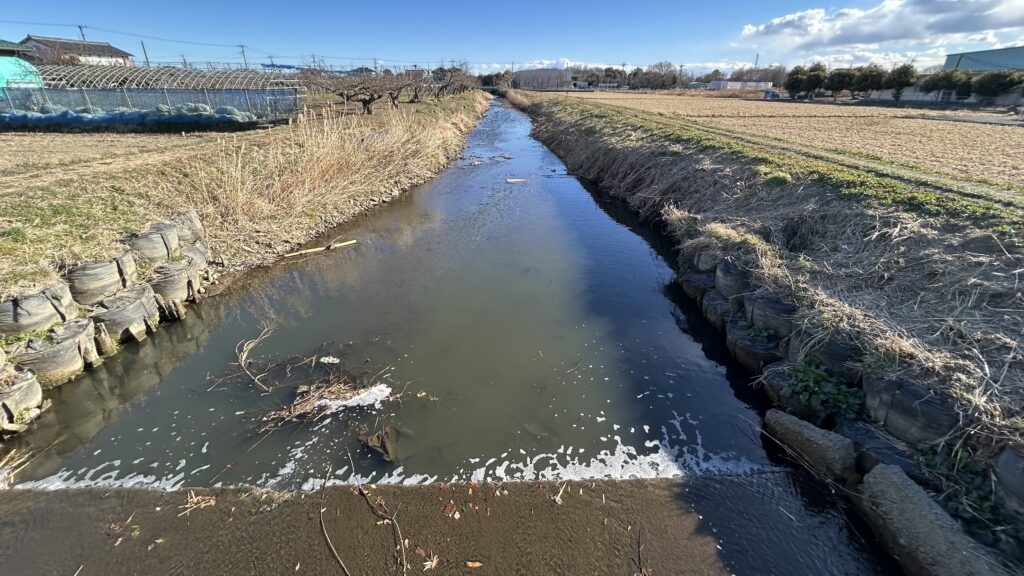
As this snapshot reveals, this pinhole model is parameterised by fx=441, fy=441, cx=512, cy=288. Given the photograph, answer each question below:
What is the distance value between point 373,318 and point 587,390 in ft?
13.0

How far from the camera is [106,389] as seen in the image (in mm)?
6031

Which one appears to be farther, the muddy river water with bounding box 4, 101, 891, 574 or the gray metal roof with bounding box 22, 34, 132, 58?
the gray metal roof with bounding box 22, 34, 132, 58

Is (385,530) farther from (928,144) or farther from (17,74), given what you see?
(17,74)

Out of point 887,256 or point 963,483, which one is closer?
point 963,483

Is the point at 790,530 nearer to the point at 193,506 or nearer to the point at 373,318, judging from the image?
the point at 193,506

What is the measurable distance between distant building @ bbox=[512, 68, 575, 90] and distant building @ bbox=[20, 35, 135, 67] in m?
74.8

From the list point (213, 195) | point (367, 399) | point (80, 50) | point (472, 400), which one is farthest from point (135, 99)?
point (80, 50)

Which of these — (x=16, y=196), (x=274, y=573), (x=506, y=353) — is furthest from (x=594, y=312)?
(x=16, y=196)

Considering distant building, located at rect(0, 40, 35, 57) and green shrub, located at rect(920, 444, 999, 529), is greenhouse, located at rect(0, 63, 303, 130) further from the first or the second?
green shrub, located at rect(920, 444, 999, 529)

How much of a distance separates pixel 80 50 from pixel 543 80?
85.7 metres

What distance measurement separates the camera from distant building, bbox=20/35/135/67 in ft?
175

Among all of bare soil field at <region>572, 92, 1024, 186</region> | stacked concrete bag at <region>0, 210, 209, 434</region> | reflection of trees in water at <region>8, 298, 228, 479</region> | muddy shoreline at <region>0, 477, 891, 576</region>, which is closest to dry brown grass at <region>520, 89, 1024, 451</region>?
muddy shoreline at <region>0, 477, 891, 576</region>

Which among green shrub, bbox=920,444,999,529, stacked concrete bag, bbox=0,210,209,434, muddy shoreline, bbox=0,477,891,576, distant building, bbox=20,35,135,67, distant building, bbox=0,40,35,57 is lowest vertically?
muddy shoreline, bbox=0,477,891,576

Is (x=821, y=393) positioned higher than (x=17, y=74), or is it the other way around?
(x=17, y=74)
